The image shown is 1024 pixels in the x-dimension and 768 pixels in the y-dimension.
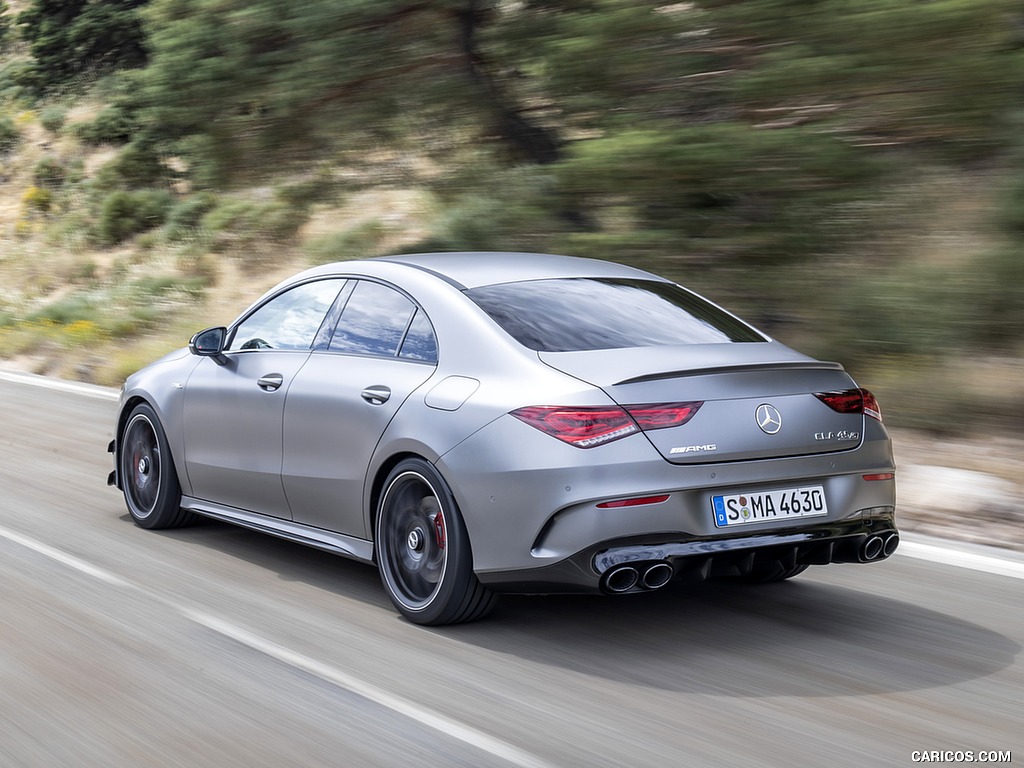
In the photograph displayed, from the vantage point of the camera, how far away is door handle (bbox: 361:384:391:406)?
17.6 ft

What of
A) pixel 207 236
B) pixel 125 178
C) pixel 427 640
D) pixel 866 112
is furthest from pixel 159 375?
pixel 125 178

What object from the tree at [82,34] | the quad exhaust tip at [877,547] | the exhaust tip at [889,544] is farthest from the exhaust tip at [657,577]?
the tree at [82,34]

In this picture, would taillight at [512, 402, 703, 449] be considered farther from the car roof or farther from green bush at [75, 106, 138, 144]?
green bush at [75, 106, 138, 144]

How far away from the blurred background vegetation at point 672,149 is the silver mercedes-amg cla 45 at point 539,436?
4.42 metres

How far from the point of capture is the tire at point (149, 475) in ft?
23.1

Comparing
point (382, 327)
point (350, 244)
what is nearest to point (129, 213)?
point (350, 244)

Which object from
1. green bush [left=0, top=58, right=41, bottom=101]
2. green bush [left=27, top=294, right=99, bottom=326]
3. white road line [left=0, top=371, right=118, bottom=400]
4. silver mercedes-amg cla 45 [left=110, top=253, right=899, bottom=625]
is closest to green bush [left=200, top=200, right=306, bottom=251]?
green bush [left=27, top=294, right=99, bottom=326]

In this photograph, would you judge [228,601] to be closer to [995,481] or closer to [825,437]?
[825,437]

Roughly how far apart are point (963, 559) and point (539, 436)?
278 centimetres

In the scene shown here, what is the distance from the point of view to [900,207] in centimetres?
1143

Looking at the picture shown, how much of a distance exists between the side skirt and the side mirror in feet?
2.54

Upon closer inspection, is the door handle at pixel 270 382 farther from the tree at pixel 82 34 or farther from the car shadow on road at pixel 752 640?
the tree at pixel 82 34

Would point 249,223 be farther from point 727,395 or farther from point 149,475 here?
point 727,395

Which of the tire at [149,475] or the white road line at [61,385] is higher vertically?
the tire at [149,475]
